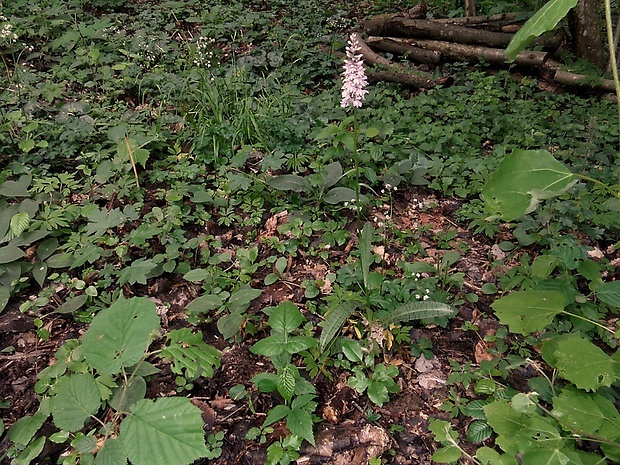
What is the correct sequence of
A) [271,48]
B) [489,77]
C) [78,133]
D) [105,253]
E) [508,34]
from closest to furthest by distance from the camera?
1. [105,253]
2. [78,133]
3. [489,77]
4. [508,34]
5. [271,48]

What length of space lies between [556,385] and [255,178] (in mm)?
2368

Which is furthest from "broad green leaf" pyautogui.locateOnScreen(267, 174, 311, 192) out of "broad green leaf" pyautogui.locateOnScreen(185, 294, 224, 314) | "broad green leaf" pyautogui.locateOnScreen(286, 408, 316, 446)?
"broad green leaf" pyautogui.locateOnScreen(286, 408, 316, 446)

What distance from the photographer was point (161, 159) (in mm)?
3812

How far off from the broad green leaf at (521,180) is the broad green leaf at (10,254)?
2.63m

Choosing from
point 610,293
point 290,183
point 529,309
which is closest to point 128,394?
point 290,183

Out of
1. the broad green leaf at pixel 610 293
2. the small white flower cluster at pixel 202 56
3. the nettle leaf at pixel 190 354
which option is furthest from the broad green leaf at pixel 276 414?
the small white flower cluster at pixel 202 56

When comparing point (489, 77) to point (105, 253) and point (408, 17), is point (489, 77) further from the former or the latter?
point (105, 253)

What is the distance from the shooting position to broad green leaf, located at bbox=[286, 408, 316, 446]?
75.9 inches

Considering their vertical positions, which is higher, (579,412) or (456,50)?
(456,50)

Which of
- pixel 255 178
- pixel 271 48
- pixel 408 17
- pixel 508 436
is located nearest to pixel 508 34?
pixel 408 17

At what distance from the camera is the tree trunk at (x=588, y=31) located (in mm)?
4824

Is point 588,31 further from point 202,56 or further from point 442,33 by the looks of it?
point 202,56

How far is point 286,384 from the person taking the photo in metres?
2.06

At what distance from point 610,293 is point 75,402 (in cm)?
241
